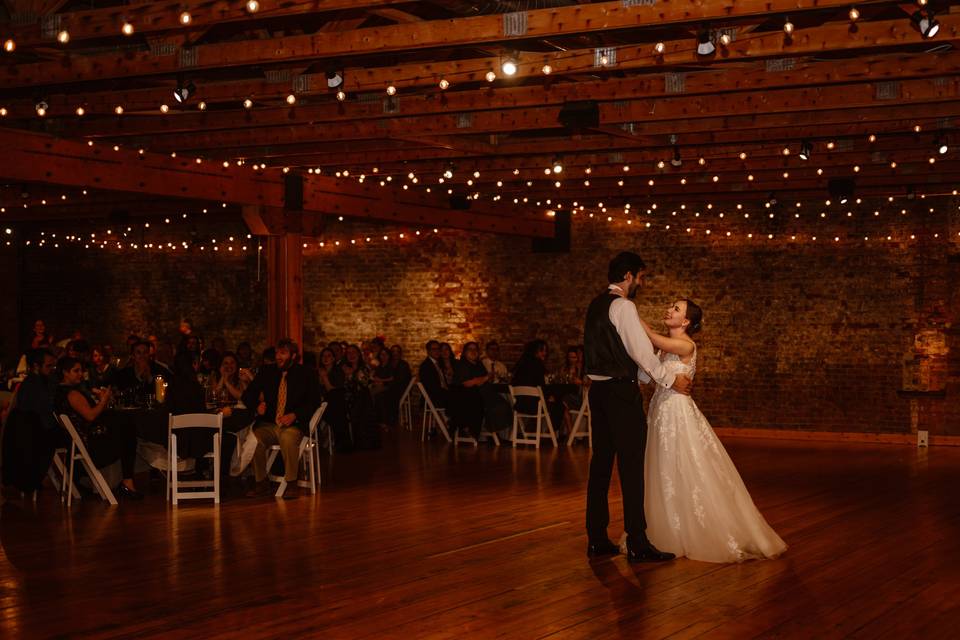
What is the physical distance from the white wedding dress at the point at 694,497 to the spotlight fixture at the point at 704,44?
183 cm

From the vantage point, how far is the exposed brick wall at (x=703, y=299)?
14078mm

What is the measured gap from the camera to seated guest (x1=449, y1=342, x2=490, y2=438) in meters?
12.8

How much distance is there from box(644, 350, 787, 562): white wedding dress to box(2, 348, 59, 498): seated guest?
14.9ft

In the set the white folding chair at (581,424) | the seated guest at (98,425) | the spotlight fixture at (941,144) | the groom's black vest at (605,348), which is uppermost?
the spotlight fixture at (941,144)

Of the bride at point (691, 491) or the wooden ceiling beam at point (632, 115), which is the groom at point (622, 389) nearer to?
the bride at point (691, 491)

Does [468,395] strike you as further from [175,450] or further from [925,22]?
[925,22]

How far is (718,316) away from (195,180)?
275 inches

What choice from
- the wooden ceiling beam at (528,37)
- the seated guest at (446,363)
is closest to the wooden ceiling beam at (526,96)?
the wooden ceiling beam at (528,37)

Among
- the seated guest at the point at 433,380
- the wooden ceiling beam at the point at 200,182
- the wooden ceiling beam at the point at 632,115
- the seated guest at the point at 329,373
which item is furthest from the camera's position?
the seated guest at the point at 433,380

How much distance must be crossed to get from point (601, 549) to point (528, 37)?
2.82 m

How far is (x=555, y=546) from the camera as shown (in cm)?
655

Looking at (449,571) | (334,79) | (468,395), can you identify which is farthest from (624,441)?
(468,395)

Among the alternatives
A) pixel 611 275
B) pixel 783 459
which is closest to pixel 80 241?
pixel 783 459

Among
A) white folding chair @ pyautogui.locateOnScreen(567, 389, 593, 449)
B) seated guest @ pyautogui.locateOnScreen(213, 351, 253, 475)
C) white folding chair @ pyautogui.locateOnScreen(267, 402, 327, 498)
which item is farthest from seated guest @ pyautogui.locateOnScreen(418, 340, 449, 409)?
white folding chair @ pyautogui.locateOnScreen(267, 402, 327, 498)
